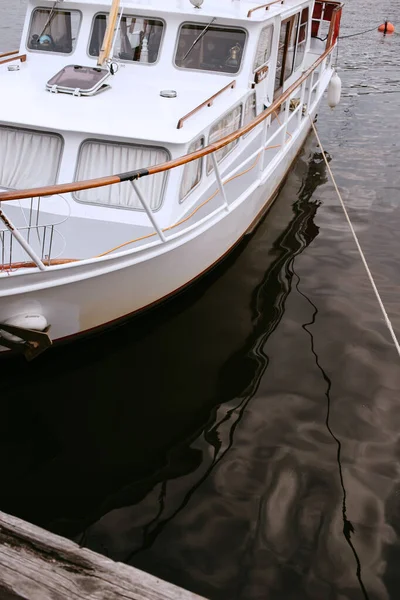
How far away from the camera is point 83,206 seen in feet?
20.1

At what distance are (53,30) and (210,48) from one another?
2.27 meters

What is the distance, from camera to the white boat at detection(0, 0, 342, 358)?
205 inches

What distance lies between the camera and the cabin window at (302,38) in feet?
33.8

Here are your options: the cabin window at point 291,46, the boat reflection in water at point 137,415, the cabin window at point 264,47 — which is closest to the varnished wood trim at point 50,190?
the boat reflection in water at point 137,415

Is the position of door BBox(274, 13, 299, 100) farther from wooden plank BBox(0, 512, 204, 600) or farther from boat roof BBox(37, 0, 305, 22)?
wooden plank BBox(0, 512, 204, 600)

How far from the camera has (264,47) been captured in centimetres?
814

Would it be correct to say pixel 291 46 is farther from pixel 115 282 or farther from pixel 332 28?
pixel 115 282

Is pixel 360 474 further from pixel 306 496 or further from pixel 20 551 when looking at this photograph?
pixel 20 551

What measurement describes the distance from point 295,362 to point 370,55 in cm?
1977

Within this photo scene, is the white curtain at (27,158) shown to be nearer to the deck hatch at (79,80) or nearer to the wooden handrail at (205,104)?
the deck hatch at (79,80)

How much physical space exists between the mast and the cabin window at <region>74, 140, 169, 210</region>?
1857mm

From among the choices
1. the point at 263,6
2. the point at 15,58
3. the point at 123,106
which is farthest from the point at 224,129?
the point at 15,58

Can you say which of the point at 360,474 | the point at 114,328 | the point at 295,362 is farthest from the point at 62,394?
the point at 360,474

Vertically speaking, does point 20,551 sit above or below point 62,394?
above
